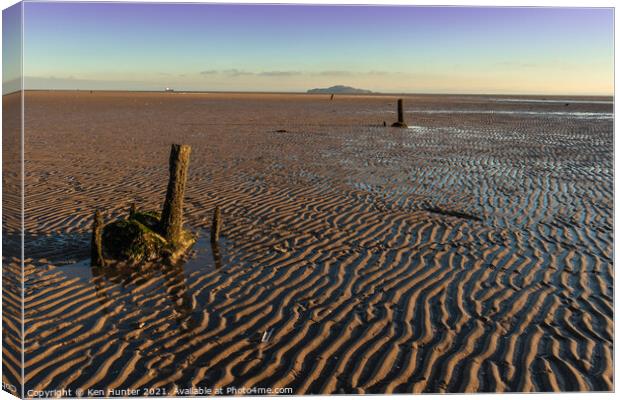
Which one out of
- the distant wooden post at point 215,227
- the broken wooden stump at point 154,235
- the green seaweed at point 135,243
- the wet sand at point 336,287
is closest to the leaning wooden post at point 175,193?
the broken wooden stump at point 154,235

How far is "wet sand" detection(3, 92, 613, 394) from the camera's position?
221 inches

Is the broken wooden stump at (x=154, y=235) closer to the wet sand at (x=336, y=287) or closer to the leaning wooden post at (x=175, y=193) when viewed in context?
the leaning wooden post at (x=175, y=193)

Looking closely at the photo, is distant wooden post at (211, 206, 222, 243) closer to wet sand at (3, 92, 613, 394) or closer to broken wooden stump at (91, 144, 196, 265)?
wet sand at (3, 92, 613, 394)

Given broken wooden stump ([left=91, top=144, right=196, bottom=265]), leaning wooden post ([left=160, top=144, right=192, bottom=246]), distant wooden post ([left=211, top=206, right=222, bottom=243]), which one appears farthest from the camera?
distant wooden post ([left=211, top=206, right=222, bottom=243])

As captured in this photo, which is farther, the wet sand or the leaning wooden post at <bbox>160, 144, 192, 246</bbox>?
the leaning wooden post at <bbox>160, 144, 192, 246</bbox>

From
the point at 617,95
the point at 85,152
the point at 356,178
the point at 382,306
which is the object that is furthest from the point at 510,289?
the point at 85,152

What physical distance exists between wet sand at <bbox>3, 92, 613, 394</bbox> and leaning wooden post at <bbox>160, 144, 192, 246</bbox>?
0.55 metres

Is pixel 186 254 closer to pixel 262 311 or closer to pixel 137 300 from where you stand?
pixel 137 300

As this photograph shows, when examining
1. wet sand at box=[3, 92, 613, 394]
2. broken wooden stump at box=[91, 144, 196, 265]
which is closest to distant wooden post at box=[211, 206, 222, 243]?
wet sand at box=[3, 92, 613, 394]

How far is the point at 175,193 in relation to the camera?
8680 mm

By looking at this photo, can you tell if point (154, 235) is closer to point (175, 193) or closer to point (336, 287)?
point (175, 193)

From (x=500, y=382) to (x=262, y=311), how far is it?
3006 millimetres

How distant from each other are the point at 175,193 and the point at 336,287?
309 cm

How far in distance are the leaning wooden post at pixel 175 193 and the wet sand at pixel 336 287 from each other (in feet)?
1.82
